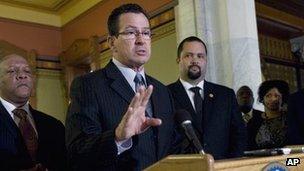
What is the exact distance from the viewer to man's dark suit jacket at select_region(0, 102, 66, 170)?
2.13 meters

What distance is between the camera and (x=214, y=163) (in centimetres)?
98

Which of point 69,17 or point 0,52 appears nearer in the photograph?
point 0,52

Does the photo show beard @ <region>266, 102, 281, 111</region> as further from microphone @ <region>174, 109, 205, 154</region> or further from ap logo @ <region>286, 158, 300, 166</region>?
ap logo @ <region>286, 158, 300, 166</region>

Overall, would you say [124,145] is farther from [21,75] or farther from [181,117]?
[21,75]

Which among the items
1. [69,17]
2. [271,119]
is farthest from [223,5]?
[69,17]

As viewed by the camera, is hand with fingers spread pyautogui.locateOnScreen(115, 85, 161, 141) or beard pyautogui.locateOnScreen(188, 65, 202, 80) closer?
hand with fingers spread pyautogui.locateOnScreen(115, 85, 161, 141)

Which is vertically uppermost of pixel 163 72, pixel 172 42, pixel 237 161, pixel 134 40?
pixel 172 42

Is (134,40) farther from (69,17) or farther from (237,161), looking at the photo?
(69,17)

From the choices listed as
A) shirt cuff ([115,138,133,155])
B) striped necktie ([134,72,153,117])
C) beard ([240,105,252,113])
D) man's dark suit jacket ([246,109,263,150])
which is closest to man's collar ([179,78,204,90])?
man's dark suit jacket ([246,109,263,150])

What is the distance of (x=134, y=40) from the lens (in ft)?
5.64

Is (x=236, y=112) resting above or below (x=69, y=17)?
below

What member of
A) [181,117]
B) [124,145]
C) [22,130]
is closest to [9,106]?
[22,130]

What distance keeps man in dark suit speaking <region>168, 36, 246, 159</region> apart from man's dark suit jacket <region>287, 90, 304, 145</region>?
13.0 inches

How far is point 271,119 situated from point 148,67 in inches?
113
